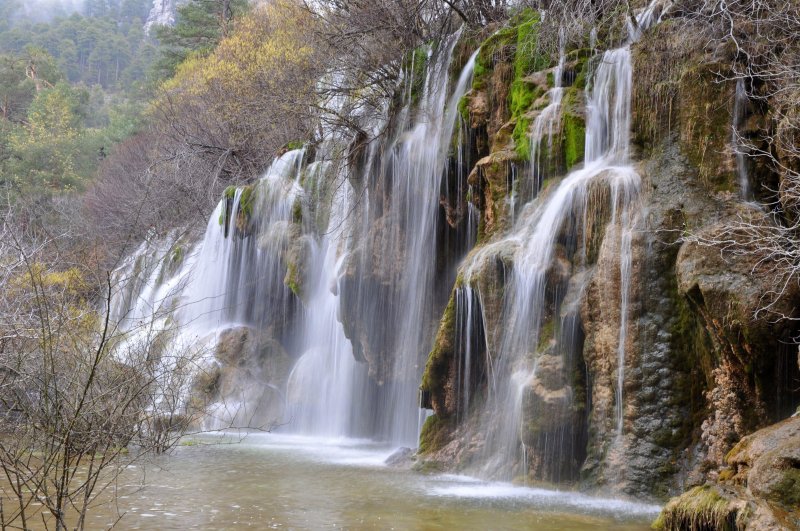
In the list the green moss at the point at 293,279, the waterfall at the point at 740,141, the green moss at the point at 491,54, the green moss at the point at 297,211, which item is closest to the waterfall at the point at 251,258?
the green moss at the point at 297,211

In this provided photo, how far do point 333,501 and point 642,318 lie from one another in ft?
13.9

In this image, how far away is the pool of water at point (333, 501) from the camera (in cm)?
786

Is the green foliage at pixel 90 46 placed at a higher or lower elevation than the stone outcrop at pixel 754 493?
higher

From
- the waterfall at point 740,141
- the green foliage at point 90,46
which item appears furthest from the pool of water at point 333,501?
the green foliage at point 90,46

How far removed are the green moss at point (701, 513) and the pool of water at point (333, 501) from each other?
2.52 feet

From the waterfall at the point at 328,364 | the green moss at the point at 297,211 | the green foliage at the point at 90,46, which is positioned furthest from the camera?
the green foliage at the point at 90,46

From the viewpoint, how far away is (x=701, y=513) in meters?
6.41

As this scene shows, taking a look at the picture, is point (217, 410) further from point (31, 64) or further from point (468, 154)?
point (31, 64)

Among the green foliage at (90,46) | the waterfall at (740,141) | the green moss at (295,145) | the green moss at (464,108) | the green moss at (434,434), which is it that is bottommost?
the green moss at (434,434)

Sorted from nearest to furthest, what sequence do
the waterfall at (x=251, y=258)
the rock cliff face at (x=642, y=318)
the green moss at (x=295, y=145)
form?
the rock cliff face at (x=642, y=318) < the waterfall at (x=251, y=258) < the green moss at (x=295, y=145)

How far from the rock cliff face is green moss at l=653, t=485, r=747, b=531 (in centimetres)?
62

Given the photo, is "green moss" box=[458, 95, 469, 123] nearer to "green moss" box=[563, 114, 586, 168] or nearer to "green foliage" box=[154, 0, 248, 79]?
"green moss" box=[563, 114, 586, 168]

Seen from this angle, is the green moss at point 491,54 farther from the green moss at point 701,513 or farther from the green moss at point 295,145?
the green moss at point 701,513

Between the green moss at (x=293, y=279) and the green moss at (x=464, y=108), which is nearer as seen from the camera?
the green moss at (x=464, y=108)
